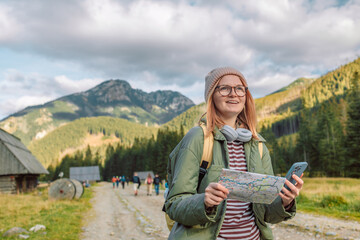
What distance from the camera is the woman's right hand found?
65.1 inches

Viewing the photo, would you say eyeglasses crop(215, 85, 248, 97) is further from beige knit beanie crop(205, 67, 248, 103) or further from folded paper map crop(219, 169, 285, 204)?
folded paper map crop(219, 169, 285, 204)

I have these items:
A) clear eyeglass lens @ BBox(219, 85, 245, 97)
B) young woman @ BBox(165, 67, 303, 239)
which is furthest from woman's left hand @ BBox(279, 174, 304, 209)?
clear eyeglass lens @ BBox(219, 85, 245, 97)

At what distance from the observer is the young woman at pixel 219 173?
5.92 ft

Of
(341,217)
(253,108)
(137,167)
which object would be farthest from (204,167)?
(137,167)

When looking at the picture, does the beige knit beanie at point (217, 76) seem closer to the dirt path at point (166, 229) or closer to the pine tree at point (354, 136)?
the dirt path at point (166, 229)

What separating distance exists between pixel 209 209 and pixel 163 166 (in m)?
64.3

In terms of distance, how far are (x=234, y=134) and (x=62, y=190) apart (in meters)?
19.2

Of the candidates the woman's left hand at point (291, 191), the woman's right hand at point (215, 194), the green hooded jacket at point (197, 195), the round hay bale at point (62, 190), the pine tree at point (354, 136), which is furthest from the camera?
the pine tree at point (354, 136)

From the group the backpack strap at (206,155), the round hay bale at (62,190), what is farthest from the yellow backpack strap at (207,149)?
the round hay bale at (62,190)

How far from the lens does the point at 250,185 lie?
5.74ft

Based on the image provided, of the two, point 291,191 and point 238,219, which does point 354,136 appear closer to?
point 291,191

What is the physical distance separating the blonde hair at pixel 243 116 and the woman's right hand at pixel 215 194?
0.54m

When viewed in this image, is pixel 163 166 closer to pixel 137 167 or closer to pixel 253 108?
pixel 137 167

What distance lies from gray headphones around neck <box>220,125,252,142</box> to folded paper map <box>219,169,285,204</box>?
480mm
